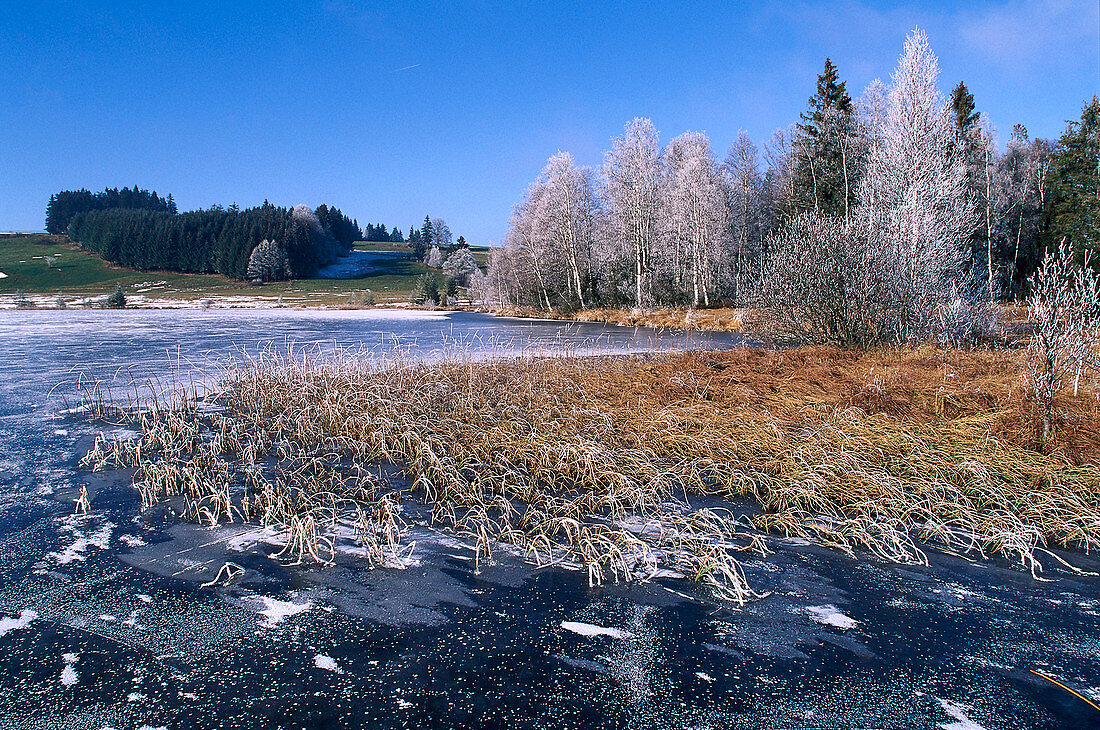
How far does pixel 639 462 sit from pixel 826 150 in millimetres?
28141

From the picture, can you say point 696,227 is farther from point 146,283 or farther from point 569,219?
point 146,283

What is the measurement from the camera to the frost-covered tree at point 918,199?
551 inches

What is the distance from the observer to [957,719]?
2770 mm

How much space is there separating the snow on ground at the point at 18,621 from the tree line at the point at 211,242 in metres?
89.9

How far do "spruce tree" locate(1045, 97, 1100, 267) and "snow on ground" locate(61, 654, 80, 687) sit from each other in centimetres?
3858

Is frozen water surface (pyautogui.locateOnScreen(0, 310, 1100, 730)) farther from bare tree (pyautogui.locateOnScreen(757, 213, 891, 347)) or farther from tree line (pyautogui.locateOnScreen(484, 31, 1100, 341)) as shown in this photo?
tree line (pyautogui.locateOnScreen(484, 31, 1100, 341))

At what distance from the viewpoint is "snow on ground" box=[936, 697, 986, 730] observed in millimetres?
2713

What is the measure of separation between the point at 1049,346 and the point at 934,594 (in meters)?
4.25

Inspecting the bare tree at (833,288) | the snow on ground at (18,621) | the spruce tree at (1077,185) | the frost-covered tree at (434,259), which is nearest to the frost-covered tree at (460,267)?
the frost-covered tree at (434,259)

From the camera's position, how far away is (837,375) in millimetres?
10133

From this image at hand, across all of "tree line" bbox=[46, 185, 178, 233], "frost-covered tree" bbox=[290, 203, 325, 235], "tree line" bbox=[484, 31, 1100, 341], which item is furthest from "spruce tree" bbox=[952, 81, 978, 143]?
"tree line" bbox=[46, 185, 178, 233]

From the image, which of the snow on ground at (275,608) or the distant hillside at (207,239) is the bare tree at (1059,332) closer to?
the snow on ground at (275,608)

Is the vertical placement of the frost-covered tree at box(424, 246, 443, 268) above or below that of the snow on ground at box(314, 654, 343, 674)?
above

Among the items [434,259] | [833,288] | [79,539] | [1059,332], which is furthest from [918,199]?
[434,259]
